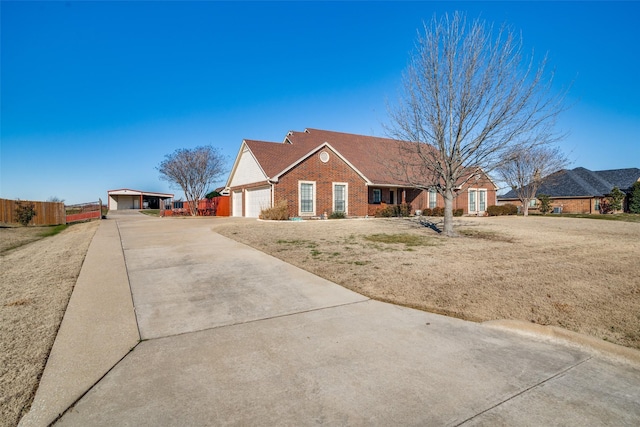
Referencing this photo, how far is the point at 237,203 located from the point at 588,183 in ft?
125

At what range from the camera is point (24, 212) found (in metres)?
22.0

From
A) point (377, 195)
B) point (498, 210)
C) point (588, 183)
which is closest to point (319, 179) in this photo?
point (377, 195)

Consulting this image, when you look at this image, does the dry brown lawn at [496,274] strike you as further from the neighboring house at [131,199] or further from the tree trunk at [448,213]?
the neighboring house at [131,199]

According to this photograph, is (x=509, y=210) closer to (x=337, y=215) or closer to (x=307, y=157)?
(x=337, y=215)

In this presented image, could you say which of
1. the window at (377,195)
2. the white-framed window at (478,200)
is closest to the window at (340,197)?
the window at (377,195)

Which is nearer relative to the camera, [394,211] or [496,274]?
[496,274]

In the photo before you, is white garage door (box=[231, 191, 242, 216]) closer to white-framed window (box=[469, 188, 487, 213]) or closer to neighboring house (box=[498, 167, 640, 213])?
white-framed window (box=[469, 188, 487, 213])

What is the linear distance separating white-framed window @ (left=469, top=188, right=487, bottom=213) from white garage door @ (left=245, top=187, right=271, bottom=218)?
18.1m

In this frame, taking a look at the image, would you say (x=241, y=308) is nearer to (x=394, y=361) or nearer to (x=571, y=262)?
(x=394, y=361)

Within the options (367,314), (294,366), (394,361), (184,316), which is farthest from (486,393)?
(184,316)

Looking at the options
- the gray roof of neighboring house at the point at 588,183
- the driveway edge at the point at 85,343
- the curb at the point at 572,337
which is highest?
the gray roof of neighboring house at the point at 588,183

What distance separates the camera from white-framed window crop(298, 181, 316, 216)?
69.9 feet


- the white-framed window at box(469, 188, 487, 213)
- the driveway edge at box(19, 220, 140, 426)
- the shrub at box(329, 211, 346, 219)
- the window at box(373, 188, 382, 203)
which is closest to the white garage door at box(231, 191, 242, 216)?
the shrub at box(329, 211, 346, 219)

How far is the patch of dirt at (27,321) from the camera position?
98.0 inches
